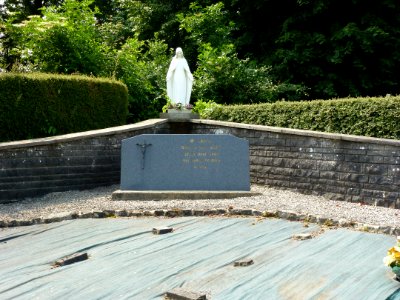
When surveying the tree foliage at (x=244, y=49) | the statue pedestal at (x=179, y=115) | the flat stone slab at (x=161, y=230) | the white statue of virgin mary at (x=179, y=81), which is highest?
the tree foliage at (x=244, y=49)

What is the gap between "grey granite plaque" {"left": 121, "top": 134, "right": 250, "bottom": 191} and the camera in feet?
28.8

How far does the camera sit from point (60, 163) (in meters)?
9.28

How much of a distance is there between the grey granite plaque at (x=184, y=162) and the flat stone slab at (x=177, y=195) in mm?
263

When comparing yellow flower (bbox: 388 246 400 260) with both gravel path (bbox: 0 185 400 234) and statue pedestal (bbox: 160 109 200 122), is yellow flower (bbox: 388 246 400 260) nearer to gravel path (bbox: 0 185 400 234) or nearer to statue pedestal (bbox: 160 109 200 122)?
gravel path (bbox: 0 185 400 234)

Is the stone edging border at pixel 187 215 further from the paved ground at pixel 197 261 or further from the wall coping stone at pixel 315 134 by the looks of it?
the wall coping stone at pixel 315 134

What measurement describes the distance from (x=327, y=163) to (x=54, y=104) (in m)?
5.73

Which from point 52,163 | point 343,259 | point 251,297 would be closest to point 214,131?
point 52,163

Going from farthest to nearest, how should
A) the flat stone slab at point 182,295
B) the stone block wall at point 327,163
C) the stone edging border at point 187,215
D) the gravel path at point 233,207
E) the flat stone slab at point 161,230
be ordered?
the stone block wall at point 327,163 < the gravel path at point 233,207 < the stone edging border at point 187,215 < the flat stone slab at point 161,230 < the flat stone slab at point 182,295

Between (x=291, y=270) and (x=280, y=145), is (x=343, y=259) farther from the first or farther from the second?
(x=280, y=145)

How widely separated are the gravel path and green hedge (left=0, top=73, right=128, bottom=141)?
176cm

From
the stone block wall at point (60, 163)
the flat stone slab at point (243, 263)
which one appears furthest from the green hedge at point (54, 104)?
the flat stone slab at point (243, 263)

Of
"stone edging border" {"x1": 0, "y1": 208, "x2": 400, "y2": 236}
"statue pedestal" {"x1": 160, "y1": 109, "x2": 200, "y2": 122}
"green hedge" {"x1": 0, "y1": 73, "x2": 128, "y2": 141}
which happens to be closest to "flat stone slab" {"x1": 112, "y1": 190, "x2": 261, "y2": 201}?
"stone edging border" {"x1": 0, "y1": 208, "x2": 400, "y2": 236}

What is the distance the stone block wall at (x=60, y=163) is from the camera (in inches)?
333

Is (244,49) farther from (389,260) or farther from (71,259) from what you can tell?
(389,260)
